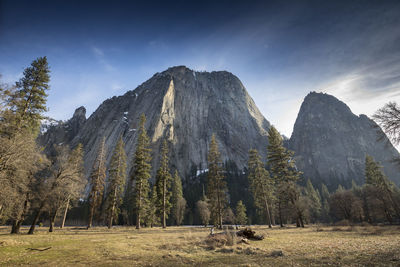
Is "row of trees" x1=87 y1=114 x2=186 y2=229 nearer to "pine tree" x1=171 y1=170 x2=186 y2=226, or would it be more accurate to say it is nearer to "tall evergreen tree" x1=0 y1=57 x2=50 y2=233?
"tall evergreen tree" x1=0 y1=57 x2=50 y2=233

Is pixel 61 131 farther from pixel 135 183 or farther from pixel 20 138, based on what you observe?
pixel 20 138

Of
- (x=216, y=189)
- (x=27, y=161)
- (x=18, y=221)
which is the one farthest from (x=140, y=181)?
(x=27, y=161)

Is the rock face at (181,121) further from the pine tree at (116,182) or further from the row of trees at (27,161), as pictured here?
the row of trees at (27,161)

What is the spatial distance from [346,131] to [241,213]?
171 metres

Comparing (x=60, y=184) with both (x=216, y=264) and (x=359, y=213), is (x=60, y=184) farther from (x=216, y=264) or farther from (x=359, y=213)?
(x=359, y=213)

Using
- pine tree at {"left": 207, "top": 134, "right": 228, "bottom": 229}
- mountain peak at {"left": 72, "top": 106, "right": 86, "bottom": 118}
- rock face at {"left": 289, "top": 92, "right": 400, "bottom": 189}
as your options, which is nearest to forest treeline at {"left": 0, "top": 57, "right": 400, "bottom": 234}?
pine tree at {"left": 207, "top": 134, "right": 228, "bottom": 229}

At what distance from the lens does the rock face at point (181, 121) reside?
11444 centimetres

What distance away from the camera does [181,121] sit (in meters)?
128

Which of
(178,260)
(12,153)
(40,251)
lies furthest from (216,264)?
(12,153)

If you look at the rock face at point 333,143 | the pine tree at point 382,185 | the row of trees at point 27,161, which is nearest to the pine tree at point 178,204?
the row of trees at point 27,161

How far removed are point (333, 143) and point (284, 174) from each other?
6750 inches

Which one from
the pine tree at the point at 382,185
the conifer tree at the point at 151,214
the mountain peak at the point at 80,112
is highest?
the mountain peak at the point at 80,112

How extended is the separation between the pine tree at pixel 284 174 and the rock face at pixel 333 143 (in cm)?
13453

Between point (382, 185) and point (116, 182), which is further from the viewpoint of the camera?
point (382, 185)
